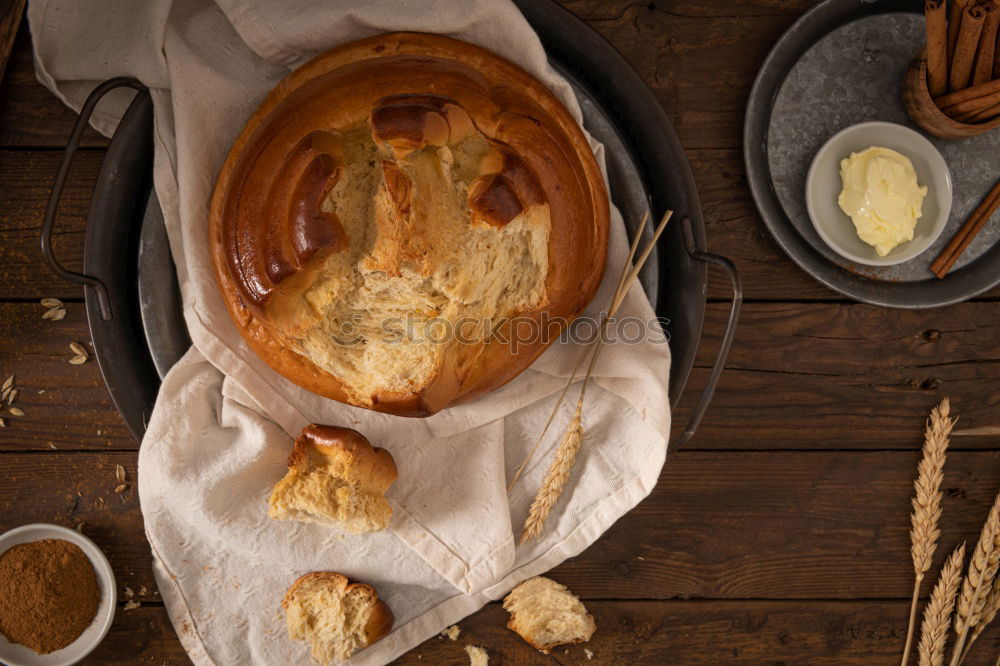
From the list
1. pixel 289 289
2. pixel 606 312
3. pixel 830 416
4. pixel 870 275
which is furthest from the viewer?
pixel 830 416

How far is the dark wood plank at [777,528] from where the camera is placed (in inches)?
80.4

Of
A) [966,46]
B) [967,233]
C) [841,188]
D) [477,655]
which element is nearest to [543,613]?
[477,655]

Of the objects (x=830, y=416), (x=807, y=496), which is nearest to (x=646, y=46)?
(x=830, y=416)

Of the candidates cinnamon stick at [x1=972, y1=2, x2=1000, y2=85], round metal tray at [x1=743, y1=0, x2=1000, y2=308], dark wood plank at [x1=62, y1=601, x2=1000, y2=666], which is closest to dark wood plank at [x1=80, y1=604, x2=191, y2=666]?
dark wood plank at [x1=62, y1=601, x2=1000, y2=666]

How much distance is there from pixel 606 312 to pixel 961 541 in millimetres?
1279

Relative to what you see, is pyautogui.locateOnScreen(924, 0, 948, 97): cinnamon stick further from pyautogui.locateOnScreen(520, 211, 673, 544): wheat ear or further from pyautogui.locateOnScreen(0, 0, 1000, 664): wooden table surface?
pyautogui.locateOnScreen(520, 211, 673, 544): wheat ear

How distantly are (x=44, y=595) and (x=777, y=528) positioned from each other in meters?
1.88

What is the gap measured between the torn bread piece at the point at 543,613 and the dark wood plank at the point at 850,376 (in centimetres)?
55

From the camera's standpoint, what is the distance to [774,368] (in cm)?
202

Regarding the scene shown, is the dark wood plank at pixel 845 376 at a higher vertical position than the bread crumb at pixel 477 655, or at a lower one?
higher

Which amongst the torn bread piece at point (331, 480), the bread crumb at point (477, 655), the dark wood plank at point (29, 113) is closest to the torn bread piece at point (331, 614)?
the torn bread piece at point (331, 480)

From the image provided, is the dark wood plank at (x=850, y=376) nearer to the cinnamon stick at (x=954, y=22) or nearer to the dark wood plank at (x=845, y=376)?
the dark wood plank at (x=845, y=376)

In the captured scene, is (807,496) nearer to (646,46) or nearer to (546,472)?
(546,472)

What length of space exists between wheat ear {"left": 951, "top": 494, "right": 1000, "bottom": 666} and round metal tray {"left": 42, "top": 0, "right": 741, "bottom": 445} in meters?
0.99
